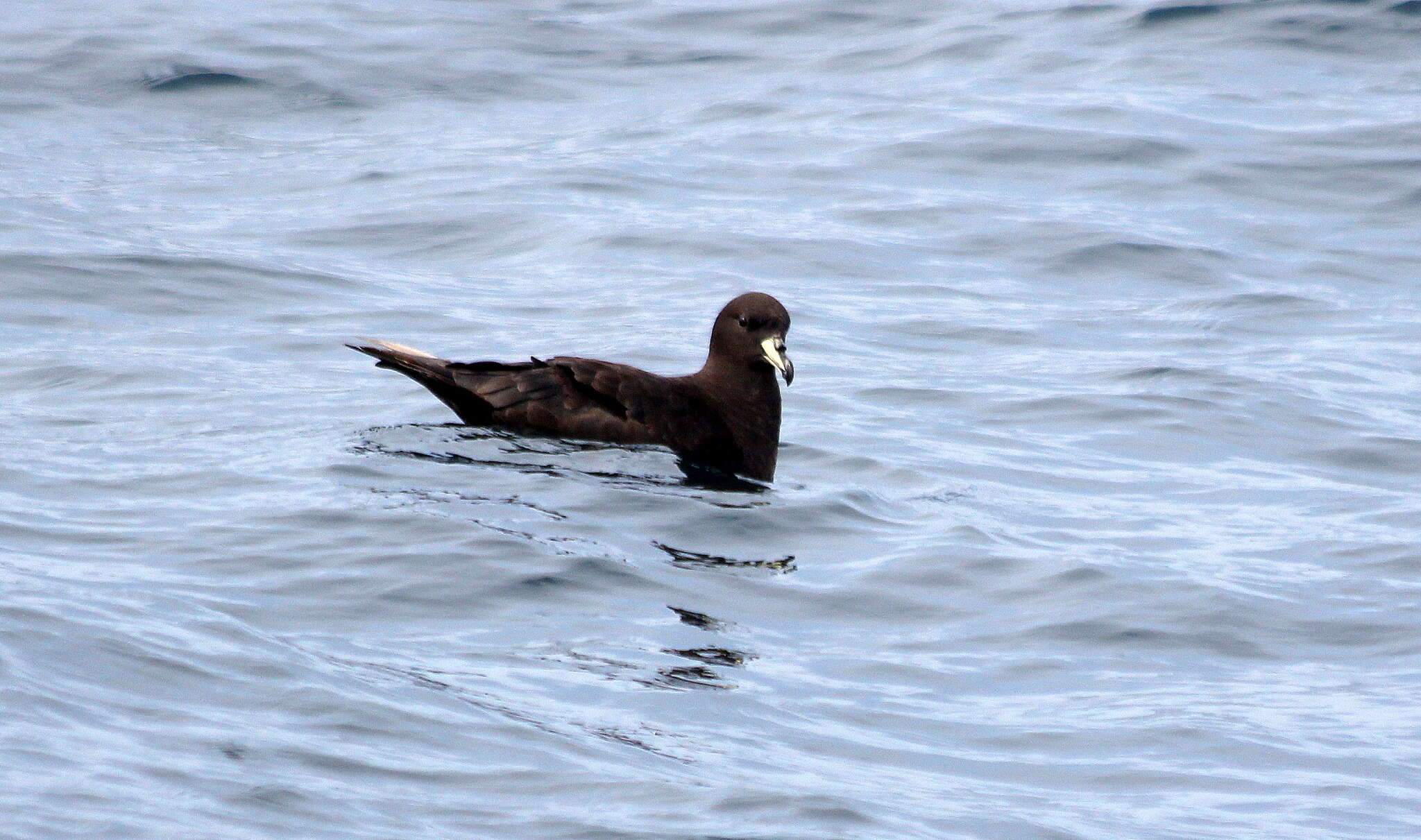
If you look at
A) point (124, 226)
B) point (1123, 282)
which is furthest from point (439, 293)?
point (1123, 282)

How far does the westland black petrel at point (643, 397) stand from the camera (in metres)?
8.63

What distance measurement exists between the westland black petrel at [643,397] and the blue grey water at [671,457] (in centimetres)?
18

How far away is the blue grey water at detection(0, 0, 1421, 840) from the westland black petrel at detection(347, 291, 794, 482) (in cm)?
18

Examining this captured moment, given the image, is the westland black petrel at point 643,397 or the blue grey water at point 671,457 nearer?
the blue grey water at point 671,457

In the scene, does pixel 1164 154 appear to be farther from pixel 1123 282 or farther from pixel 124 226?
pixel 124 226

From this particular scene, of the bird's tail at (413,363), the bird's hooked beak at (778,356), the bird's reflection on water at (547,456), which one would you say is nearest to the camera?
→ the bird's reflection on water at (547,456)

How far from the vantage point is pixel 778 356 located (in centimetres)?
878

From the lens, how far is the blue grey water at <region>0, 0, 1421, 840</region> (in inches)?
208

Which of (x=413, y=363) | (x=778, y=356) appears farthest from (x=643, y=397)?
(x=413, y=363)

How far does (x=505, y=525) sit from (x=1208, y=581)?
106 inches

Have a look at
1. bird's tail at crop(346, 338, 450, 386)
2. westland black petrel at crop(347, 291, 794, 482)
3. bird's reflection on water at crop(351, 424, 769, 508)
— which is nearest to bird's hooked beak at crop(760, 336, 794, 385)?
westland black petrel at crop(347, 291, 794, 482)

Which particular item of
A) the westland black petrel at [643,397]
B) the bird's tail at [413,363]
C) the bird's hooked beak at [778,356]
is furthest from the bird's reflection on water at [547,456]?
the bird's hooked beak at [778,356]

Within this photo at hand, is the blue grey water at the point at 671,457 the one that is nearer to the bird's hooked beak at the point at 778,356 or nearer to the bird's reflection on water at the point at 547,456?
the bird's reflection on water at the point at 547,456

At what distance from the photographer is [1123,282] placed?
43.1 ft
